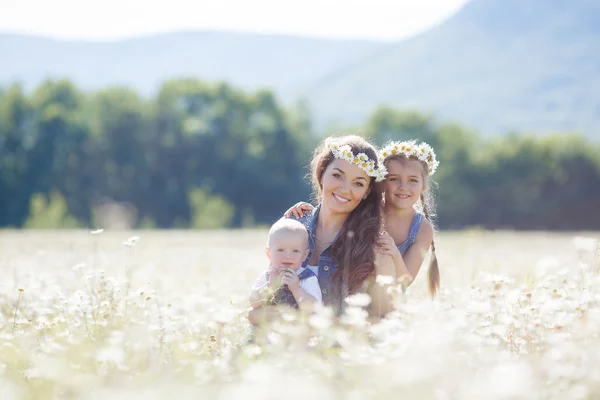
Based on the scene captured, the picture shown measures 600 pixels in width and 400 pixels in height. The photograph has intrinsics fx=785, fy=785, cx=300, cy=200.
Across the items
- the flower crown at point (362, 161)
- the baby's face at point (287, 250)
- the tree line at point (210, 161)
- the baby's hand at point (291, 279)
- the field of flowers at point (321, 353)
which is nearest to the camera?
the field of flowers at point (321, 353)

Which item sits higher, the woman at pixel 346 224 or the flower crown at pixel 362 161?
the flower crown at pixel 362 161

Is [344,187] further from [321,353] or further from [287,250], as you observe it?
[321,353]

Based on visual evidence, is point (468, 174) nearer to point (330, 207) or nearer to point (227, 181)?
point (227, 181)

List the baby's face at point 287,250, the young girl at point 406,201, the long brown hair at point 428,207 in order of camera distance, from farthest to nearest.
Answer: the young girl at point 406,201 < the long brown hair at point 428,207 < the baby's face at point 287,250

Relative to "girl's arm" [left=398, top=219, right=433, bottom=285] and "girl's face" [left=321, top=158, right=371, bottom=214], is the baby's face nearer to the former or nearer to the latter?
"girl's face" [left=321, top=158, right=371, bottom=214]

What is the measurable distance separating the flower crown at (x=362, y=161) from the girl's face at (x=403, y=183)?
0.38 m

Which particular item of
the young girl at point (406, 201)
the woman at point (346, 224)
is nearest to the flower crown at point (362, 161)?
the woman at point (346, 224)

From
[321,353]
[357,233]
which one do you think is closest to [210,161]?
[357,233]

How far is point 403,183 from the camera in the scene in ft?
22.7

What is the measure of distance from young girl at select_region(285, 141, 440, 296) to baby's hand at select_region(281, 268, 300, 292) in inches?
49.7

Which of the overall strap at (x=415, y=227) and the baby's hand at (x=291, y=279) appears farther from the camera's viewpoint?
the overall strap at (x=415, y=227)

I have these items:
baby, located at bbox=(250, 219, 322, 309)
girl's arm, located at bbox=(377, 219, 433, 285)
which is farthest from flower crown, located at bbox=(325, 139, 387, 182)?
baby, located at bbox=(250, 219, 322, 309)

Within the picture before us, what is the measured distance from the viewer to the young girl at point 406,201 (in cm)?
682

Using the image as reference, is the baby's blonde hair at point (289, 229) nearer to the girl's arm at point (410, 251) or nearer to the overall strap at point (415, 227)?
the girl's arm at point (410, 251)
